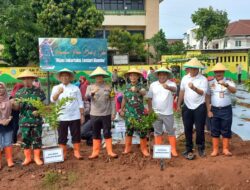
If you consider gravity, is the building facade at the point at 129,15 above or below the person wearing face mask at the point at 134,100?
above

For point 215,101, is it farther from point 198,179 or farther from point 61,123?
point 61,123

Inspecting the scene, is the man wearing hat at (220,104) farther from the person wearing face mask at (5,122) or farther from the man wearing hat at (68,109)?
the person wearing face mask at (5,122)

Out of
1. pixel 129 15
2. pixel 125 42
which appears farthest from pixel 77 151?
pixel 129 15

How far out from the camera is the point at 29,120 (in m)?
5.99

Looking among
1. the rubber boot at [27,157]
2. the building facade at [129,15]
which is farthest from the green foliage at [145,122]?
the building facade at [129,15]

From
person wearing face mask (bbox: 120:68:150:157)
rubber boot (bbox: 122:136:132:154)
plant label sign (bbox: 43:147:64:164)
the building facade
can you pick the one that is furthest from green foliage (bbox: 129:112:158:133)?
the building facade

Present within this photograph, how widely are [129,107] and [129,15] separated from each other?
116ft

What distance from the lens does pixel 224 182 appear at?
16.9 feet

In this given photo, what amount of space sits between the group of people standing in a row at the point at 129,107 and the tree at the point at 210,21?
3257 centimetres

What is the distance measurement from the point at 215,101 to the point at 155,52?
32306 mm

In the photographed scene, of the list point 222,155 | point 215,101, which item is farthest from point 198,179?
point 215,101

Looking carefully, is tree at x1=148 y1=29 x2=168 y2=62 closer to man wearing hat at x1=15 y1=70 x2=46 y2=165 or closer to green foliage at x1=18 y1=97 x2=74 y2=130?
man wearing hat at x1=15 y1=70 x2=46 y2=165

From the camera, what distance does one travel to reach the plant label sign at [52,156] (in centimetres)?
558

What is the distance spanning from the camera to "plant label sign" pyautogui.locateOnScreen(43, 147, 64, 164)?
5582mm
